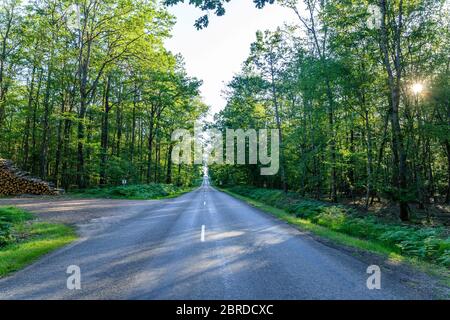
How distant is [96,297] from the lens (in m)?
4.65

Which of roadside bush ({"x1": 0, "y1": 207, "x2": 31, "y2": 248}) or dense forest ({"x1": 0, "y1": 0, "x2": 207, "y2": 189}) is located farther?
dense forest ({"x1": 0, "y1": 0, "x2": 207, "y2": 189})

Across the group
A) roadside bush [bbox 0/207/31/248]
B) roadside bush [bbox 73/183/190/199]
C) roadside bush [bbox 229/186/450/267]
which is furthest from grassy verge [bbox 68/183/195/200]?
roadside bush [bbox 229/186/450/267]

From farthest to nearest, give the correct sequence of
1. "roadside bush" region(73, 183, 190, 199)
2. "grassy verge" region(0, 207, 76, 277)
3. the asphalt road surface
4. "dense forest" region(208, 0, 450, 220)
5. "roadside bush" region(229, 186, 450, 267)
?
"roadside bush" region(73, 183, 190, 199)
"dense forest" region(208, 0, 450, 220)
"roadside bush" region(229, 186, 450, 267)
"grassy verge" region(0, 207, 76, 277)
the asphalt road surface

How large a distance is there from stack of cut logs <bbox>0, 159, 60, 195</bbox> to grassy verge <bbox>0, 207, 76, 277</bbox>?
10.8m

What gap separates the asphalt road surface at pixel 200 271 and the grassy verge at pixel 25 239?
1.26 ft

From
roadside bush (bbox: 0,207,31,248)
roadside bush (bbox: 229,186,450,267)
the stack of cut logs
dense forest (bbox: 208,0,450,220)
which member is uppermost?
dense forest (bbox: 208,0,450,220)

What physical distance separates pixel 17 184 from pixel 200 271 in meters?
20.6

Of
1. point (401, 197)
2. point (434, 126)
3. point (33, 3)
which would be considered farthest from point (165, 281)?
point (33, 3)

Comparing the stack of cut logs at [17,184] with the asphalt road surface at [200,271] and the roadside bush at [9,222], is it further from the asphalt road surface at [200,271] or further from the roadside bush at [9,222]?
the asphalt road surface at [200,271]

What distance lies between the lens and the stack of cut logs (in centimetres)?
2058

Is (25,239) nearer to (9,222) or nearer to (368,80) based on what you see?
(9,222)

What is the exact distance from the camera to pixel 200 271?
595cm

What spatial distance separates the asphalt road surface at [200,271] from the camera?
15.9 ft

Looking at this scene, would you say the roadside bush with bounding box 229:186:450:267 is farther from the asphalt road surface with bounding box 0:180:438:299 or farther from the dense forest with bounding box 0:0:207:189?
the dense forest with bounding box 0:0:207:189
